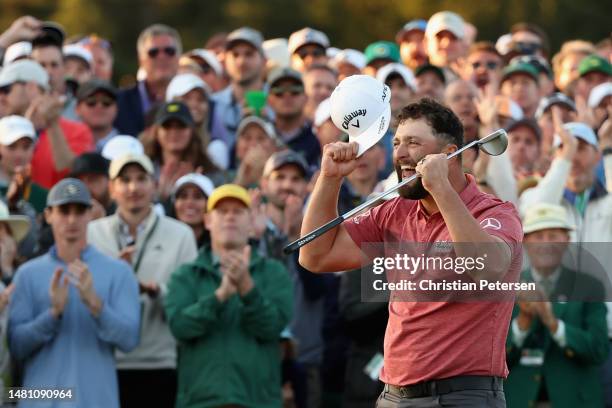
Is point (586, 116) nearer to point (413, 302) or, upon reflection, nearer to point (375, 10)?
point (413, 302)

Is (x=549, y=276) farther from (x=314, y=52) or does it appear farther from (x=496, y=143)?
(x=314, y=52)

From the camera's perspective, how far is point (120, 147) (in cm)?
1397

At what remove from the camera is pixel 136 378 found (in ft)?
40.0

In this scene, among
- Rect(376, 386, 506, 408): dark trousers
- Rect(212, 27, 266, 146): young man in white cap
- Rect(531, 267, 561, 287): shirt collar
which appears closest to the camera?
Rect(376, 386, 506, 408): dark trousers

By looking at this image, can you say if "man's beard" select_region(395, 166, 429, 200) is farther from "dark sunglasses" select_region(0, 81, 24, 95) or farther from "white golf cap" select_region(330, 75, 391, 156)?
"dark sunglasses" select_region(0, 81, 24, 95)

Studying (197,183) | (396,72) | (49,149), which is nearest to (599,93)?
(396,72)

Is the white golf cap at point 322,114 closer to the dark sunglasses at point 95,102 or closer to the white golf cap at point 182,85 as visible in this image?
the white golf cap at point 182,85

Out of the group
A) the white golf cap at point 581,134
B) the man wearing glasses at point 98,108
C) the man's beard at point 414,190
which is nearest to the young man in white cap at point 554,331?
the white golf cap at point 581,134

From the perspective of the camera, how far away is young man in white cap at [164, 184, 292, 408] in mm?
11727

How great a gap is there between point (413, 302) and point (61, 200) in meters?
3.98

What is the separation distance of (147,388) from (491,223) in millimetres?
4378

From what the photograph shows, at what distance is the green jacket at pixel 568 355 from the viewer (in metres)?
12.0

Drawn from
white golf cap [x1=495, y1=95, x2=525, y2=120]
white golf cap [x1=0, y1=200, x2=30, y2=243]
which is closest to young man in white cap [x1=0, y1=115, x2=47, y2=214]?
white golf cap [x1=0, y1=200, x2=30, y2=243]

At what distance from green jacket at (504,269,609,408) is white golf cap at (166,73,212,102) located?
4544 millimetres
